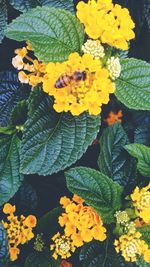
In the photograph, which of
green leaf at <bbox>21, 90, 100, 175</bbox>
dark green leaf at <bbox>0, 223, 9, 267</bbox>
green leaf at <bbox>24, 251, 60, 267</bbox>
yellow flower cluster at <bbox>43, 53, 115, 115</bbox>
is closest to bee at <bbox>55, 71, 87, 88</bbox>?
yellow flower cluster at <bbox>43, 53, 115, 115</bbox>

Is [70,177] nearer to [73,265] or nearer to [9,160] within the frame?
[9,160]

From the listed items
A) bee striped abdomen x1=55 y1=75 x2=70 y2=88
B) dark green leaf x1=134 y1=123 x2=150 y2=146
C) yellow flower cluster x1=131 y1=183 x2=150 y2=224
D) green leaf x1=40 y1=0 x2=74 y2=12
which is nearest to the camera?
bee striped abdomen x1=55 y1=75 x2=70 y2=88

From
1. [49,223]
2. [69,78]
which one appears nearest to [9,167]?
[49,223]

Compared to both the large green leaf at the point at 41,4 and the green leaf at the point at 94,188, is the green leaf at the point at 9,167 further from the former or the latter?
the large green leaf at the point at 41,4

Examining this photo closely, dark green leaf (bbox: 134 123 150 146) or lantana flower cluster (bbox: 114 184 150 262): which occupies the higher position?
dark green leaf (bbox: 134 123 150 146)

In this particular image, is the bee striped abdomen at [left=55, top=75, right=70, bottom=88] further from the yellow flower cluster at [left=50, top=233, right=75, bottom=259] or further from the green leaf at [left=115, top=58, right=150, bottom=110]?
the yellow flower cluster at [left=50, top=233, right=75, bottom=259]

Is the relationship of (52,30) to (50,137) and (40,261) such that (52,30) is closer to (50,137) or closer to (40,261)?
(50,137)
